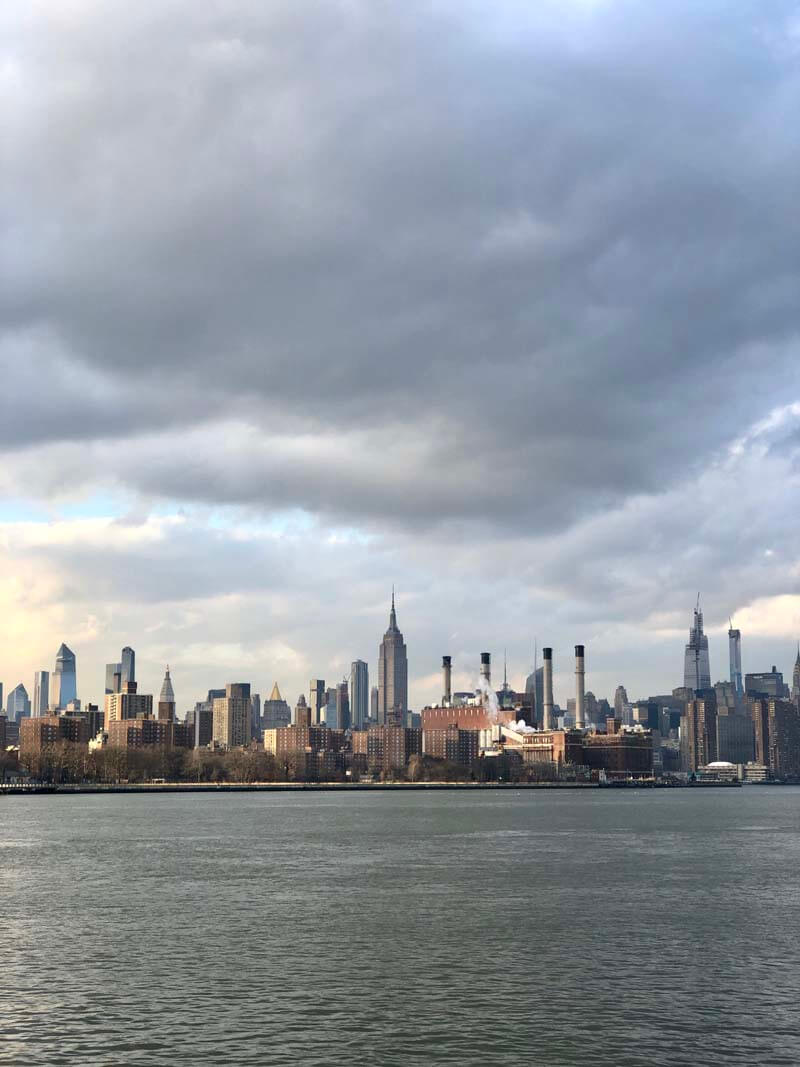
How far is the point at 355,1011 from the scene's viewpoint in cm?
4531

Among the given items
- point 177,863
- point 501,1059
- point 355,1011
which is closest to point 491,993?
point 355,1011

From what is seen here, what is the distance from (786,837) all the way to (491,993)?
343 ft

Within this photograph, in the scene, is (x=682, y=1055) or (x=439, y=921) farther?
(x=439, y=921)

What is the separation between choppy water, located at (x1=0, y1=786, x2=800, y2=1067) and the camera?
40656 mm

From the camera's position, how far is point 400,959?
181 feet

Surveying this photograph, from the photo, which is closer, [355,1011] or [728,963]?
[355,1011]

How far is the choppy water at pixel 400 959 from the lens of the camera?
4066 centimetres

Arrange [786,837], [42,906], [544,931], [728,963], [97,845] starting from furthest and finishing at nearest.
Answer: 1. [786,837]
2. [97,845]
3. [42,906]
4. [544,931]
5. [728,963]

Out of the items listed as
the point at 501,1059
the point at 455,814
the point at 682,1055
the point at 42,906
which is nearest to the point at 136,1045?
the point at 501,1059

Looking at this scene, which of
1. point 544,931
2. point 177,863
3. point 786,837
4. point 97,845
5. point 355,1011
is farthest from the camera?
point 786,837

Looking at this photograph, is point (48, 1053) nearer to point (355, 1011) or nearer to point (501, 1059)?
point (355, 1011)

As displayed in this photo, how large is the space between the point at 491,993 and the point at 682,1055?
10.5 meters

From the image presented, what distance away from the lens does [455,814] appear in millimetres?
198250

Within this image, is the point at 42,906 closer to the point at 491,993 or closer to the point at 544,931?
the point at 544,931
